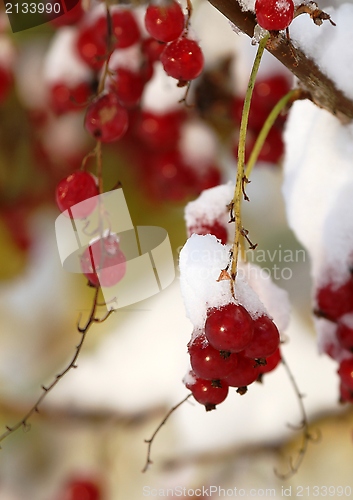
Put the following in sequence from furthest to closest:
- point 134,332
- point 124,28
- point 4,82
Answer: point 134,332
point 4,82
point 124,28

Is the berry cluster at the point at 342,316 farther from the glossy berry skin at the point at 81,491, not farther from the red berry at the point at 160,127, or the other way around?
the glossy berry skin at the point at 81,491

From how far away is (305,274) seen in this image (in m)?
0.66

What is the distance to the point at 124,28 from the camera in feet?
1.68

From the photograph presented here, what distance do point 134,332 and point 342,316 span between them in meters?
0.41

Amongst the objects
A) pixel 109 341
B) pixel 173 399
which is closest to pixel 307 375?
pixel 173 399

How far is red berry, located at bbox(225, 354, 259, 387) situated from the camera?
0.32 m

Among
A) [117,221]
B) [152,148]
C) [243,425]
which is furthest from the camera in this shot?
[243,425]

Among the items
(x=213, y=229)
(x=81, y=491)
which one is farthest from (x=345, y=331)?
(x=81, y=491)

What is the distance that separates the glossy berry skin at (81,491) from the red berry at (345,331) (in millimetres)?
460

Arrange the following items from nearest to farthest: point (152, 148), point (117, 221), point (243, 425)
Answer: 1. point (117, 221)
2. point (152, 148)
3. point (243, 425)

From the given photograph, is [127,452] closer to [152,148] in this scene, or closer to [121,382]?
[121,382]

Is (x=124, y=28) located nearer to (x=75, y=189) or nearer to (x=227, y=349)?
(x=75, y=189)

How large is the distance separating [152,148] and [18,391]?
0.39 metres

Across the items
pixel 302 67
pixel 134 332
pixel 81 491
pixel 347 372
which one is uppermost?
pixel 302 67
